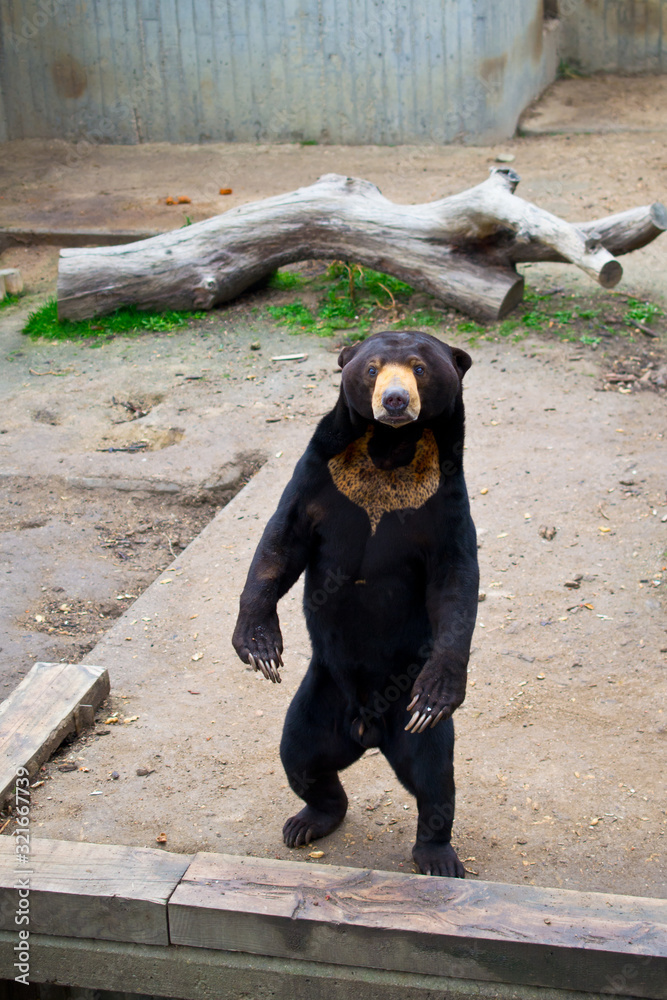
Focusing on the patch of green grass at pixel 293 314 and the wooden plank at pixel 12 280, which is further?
the wooden plank at pixel 12 280

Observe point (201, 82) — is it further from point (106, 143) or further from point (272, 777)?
point (272, 777)

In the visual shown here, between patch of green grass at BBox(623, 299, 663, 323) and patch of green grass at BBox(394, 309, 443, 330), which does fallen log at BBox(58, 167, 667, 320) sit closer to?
patch of green grass at BBox(394, 309, 443, 330)

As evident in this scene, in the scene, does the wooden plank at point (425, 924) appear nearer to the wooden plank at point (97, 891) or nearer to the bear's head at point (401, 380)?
the wooden plank at point (97, 891)

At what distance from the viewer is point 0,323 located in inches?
328

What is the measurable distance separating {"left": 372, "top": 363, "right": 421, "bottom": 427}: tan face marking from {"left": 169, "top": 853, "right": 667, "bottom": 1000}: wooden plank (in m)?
1.17

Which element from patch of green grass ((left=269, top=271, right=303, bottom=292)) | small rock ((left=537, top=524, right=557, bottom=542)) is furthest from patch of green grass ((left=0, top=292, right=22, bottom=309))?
small rock ((left=537, top=524, right=557, bottom=542))

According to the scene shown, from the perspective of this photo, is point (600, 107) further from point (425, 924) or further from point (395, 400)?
point (425, 924)

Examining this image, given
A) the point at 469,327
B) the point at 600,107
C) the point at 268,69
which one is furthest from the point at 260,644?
the point at 600,107

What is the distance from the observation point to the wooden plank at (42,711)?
11.1ft

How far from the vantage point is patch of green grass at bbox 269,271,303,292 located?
27.6 feet

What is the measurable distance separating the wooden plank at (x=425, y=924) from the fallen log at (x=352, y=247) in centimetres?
536

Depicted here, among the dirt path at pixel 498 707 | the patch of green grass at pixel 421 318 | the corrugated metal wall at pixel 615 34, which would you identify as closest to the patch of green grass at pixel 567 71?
the corrugated metal wall at pixel 615 34

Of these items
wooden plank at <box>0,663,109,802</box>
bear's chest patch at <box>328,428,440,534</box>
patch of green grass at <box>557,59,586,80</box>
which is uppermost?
patch of green grass at <box>557,59,586,80</box>

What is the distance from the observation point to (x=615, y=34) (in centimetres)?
1279
